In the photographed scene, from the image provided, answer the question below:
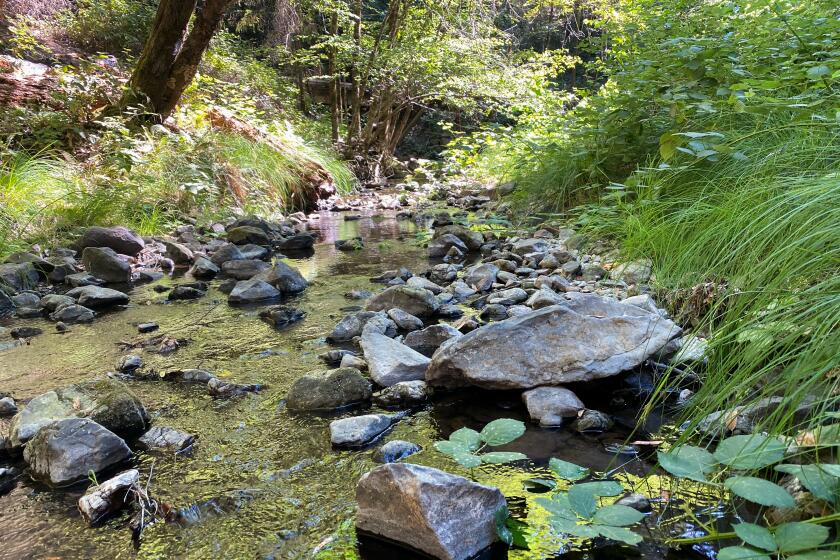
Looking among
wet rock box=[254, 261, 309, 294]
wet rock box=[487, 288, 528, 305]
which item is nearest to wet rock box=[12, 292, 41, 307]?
wet rock box=[254, 261, 309, 294]

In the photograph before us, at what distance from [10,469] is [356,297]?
7.03ft

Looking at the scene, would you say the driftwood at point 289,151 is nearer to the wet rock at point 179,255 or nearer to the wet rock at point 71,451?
the wet rock at point 179,255

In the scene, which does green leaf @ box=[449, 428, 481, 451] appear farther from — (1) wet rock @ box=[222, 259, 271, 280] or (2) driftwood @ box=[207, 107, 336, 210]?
(2) driftwood @ box=[207, 107, 336, 210]

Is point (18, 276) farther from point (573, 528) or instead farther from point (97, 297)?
point (573, 528)

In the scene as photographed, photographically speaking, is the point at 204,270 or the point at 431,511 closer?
the point at 431,511

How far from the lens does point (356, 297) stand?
368 centimetres

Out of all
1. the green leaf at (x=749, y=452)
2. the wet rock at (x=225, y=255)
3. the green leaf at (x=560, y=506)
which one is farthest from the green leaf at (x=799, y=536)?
the wet rock at (x=225, y=255)

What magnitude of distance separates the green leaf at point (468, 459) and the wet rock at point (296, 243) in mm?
4377

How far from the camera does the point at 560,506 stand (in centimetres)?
125

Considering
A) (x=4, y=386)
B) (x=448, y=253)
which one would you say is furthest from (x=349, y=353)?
(x=448, y=253)

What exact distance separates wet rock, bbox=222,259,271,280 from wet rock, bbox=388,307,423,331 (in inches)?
72.5

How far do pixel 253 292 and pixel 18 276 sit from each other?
1.69 meters

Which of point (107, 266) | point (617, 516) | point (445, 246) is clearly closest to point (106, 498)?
point (617, 516)

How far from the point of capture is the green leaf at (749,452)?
3.64 feet
